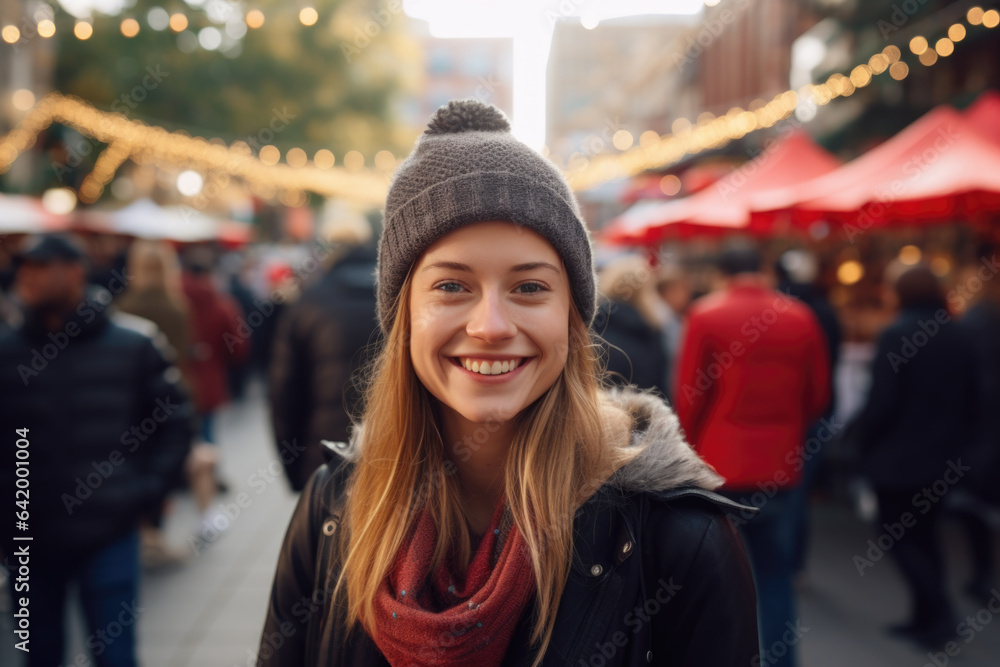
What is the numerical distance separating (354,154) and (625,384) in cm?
1387

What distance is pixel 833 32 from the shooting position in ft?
29.0

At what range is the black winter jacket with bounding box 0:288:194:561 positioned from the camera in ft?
9.82

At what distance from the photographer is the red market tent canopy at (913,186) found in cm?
485

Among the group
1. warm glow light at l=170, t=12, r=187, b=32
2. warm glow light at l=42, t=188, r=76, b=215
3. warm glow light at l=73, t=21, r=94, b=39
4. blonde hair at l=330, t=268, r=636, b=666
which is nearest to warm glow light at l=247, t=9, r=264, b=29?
warm glow light at l=170, t=12, r=187, b=32

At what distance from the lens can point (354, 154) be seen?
16.3m

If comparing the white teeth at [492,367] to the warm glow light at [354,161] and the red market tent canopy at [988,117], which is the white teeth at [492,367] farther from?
the warm glow light at [354,161]

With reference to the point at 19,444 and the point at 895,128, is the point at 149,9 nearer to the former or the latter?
the point at 895,128

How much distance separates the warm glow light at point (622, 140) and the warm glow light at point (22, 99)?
49.7 feet

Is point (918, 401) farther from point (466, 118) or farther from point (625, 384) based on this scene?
point (466, 118)

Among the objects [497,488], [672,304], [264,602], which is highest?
[672,304]

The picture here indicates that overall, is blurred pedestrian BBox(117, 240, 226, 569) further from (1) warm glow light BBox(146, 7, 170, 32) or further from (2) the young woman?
(1) warm glow light BBox(146, 7, 170, 32)

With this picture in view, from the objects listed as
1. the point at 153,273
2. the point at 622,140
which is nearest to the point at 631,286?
the point at 153,273

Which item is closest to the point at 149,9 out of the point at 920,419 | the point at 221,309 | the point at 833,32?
the point at 221,309

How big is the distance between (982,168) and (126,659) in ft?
18.0
